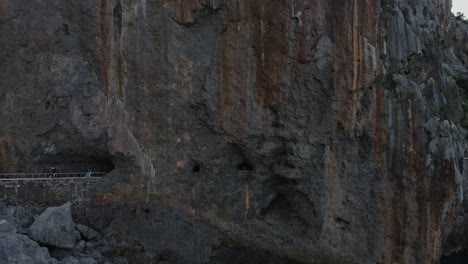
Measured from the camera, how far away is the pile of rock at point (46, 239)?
44.1ft

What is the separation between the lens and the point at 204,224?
56.0 ft

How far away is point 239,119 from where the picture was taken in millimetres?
16734

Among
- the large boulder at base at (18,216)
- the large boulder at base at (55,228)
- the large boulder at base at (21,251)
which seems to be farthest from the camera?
the large boulder at base at (18,216)

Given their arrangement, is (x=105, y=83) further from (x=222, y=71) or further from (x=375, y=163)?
(x=375, y=163)

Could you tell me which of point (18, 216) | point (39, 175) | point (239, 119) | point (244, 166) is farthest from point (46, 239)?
point (239, 119)

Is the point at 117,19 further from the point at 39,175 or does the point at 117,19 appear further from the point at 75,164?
the point at 39,175

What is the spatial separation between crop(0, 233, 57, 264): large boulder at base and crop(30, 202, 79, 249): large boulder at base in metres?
0.41

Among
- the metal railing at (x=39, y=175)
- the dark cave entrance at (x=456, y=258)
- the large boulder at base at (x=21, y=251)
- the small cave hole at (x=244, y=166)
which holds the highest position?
the small cave hole at (x=244, y=166)

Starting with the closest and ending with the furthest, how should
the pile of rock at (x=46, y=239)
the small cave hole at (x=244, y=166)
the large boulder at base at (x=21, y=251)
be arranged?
1. the large boulder at base at (x=21, y=251)
2. the pile of rock at (x=46, y=239)
3. the small cave hole at (x=244, y=166)

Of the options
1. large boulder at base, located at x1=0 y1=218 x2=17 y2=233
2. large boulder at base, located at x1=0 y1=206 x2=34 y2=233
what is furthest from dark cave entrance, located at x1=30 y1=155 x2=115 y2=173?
large boulder at base, located at x1=0 y1=218 x2=17 y2=233

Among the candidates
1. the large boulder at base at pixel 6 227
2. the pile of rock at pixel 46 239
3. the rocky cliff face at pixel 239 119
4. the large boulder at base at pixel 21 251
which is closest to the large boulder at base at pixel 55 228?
the pile of rock at pixel 46 239

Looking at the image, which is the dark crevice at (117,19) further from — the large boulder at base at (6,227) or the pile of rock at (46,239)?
the large boulder at base at (6,227)

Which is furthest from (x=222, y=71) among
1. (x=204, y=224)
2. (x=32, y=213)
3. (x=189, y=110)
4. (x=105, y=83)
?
(x=32, y=213)

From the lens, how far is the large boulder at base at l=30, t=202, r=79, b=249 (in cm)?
1442
